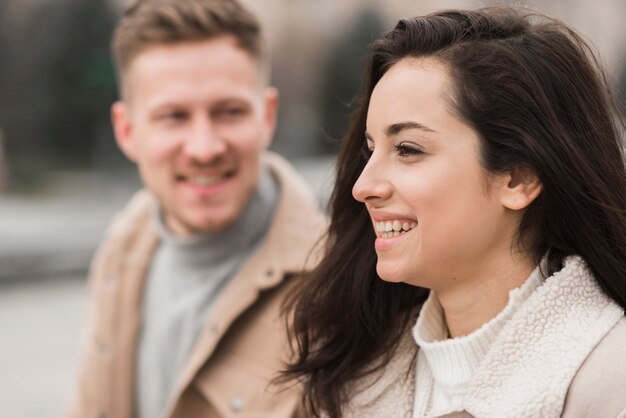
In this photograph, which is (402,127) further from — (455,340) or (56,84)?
(56,84)

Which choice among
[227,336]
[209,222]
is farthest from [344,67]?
[227,336]

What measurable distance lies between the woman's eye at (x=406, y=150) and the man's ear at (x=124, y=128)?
164 centimetres

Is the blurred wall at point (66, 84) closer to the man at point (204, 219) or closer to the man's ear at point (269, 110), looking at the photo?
the man's ear at point (269, 110)

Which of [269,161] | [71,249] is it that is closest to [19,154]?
[71,249]

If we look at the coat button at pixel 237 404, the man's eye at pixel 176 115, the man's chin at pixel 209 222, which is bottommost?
the coat button at pixel 237 404

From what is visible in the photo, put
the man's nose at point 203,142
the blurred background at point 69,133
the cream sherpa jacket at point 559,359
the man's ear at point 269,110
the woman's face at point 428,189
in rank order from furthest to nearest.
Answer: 1. the blurred background at point 69,133
2. the man's ear at point 269,110
3. the man's nose at point 203,142
4. the woman's face at point 428,189
5. the cream sherpa jacket at point 559,359

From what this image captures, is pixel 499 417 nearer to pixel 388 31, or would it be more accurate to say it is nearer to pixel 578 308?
pixel 578 308

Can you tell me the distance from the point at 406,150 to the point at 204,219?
1.36 m

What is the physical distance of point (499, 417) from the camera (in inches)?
77.3

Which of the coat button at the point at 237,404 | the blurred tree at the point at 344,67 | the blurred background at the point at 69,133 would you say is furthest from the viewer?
the blurred tree at the point at 344,67

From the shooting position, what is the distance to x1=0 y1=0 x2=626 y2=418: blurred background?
8.18 meters

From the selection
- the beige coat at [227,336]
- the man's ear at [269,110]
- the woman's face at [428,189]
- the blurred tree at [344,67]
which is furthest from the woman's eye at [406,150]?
the blurred tree at [344,67]

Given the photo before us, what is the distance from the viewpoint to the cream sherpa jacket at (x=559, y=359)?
1894mm

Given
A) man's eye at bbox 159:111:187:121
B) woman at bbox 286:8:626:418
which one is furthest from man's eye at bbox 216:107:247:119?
woman at bbox 286:8:626:418
